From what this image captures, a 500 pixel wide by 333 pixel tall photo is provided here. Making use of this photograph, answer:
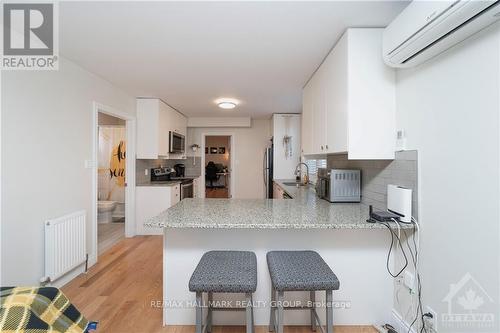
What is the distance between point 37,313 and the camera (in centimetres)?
98

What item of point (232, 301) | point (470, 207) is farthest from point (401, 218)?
point (232, 301)

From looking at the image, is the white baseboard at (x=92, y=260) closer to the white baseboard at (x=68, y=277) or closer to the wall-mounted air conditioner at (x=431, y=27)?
the white baseboard at (x=68, y=277)

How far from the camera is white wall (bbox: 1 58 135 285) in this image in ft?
6.25

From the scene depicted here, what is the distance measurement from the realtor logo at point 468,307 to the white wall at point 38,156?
3079 mm

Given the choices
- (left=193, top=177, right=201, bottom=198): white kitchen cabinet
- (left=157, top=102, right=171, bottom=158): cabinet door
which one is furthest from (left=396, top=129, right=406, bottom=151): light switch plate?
(left=193, top=177, right=201, bottom=198): white kitchen cabinet

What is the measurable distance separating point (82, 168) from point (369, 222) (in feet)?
9.75

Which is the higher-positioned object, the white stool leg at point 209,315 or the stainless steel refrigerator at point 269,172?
the stainless steel refrigerator at point 269,172

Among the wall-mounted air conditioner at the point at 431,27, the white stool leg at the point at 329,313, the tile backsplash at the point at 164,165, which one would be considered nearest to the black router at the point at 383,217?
the white stool leg at the point at 329,313

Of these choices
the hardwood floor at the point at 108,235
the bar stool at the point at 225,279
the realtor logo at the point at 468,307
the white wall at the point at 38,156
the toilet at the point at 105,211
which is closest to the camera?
the realtor logo at the point at 468,307

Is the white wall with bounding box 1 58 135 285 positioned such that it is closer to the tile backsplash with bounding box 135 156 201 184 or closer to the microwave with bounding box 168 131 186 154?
the tile backsplash with bounding box 135 156 201 184

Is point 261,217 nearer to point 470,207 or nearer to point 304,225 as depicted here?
point 304,225

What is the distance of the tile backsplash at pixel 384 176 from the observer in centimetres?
163

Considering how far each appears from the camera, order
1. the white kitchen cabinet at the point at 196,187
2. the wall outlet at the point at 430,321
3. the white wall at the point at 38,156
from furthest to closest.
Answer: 1. the white kitchen cabinet at the point at 196,187
2. the white wall at the point at 38,156
3. the wall outlet at the point at 430,321

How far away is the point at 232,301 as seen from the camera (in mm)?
1863
